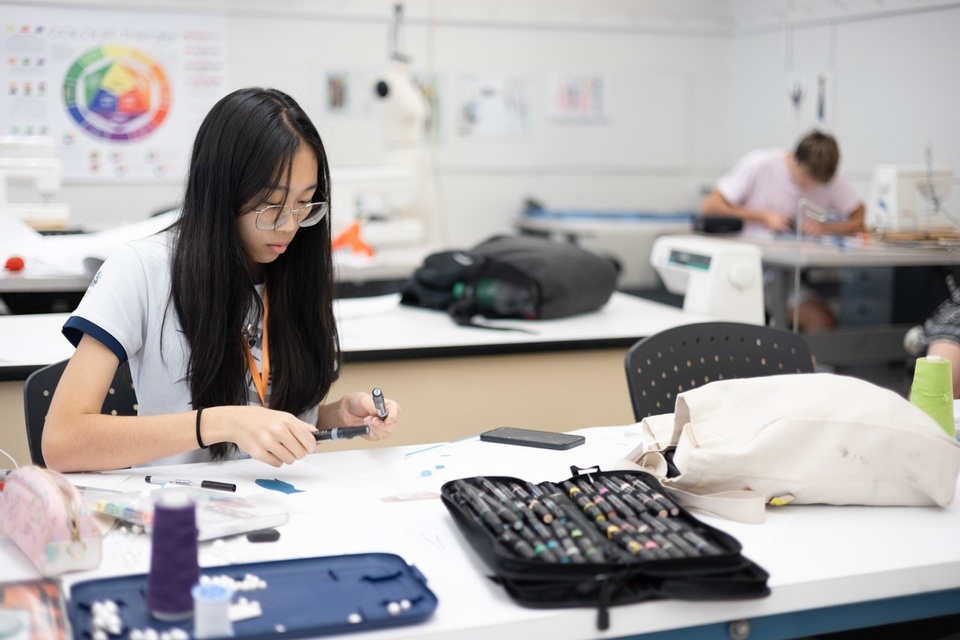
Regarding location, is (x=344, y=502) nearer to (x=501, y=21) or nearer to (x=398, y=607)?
(x=398, y=607)

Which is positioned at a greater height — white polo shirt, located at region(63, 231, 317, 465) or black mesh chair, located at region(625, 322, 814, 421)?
white polo shirt, located at region(63, 231, 317, 465)

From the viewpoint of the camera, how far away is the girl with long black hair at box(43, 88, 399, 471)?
4.56 feet

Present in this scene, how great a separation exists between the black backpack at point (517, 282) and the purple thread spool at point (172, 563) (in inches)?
69.5

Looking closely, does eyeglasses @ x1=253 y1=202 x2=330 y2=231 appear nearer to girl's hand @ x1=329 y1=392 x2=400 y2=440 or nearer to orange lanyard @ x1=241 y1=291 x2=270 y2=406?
orange lanyard @ x1=241 y1=291 x2=270 y2=406

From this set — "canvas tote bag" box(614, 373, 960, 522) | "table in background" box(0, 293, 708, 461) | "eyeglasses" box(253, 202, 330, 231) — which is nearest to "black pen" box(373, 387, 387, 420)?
"eyeglasses" box(253, 202, 330, 231)

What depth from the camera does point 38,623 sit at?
930 millimetres

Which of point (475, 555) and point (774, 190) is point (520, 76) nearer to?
point (774, 190)

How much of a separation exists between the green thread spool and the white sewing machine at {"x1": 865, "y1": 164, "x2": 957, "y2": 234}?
1.93m

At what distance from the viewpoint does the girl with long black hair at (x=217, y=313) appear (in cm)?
139

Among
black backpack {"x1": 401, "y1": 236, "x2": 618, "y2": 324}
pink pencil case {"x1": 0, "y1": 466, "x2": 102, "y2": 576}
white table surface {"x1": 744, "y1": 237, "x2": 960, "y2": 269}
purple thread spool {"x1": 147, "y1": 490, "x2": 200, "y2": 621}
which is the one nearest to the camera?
purple thread spool {"x1": 147, "y1": 490, "x2": 200, "y2": 621}

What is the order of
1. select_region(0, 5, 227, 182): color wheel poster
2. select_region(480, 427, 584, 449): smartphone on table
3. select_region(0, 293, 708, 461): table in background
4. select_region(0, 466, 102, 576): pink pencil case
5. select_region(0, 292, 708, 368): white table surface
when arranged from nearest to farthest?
select_region(0, 466, 102, 576): pink pencil case → select_region(480, 427, 584, 449): smartphone on table → select_region(0, 292, 708, 368): white table surface → select_region(0, 293, 708, 461): table in background → select_region(0, 5, 227, 182): color wheel poster

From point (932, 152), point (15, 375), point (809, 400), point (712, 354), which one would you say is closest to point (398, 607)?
point (809, 400)

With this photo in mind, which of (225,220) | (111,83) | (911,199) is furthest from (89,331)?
(111,83)

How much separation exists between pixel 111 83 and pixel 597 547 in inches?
192
